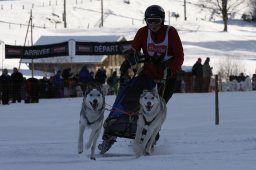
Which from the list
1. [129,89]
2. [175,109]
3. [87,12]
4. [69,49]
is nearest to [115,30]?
[87,12]

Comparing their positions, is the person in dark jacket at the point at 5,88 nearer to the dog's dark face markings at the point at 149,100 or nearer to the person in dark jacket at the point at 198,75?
the person in dark jacket at the point at 198,75

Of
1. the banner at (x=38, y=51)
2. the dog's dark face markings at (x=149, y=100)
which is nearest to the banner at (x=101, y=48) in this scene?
A: the banner at (x=38, y=51)

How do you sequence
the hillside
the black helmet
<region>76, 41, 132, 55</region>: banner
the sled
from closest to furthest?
1. the black helmet
2. the sled
3. <region>76, 41, 132, 55</region>: banner
4. the hillside

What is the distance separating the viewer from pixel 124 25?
2901 inches

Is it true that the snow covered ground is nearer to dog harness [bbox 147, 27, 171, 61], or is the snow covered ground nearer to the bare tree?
dog harness [bbox 147, 27, 171, 61]

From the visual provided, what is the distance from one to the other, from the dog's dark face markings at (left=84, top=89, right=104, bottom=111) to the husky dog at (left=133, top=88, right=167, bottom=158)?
430 millimetres

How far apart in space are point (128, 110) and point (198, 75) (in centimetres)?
1817

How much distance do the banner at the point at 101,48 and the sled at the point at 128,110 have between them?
17.3 m

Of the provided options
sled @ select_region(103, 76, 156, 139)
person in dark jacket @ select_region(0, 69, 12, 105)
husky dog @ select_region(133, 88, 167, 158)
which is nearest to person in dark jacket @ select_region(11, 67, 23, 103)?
person in dark jacket @ select_region(0, 69, 12, 105)

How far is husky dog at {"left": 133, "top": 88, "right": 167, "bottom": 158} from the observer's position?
685cm

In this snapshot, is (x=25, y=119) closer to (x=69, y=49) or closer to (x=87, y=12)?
(x=69, y=49)

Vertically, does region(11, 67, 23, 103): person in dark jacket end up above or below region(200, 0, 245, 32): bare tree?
below

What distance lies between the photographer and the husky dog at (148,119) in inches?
270

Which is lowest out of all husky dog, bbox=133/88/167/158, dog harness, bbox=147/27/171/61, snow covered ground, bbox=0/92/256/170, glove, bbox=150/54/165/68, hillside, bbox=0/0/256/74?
snow covered ground, bbox=0/92/256/170
